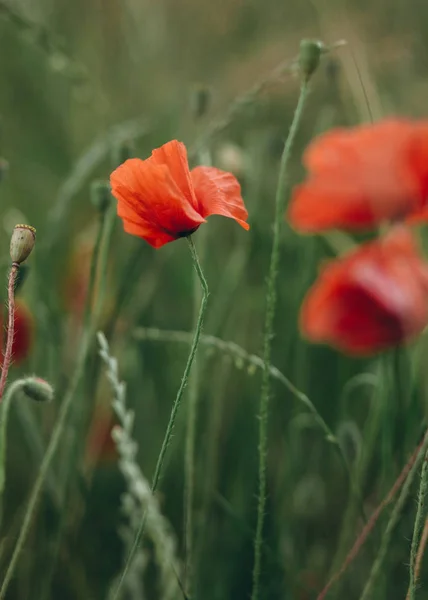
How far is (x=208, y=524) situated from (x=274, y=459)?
21 centimetres

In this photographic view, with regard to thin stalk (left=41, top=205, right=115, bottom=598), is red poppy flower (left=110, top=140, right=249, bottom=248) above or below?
above

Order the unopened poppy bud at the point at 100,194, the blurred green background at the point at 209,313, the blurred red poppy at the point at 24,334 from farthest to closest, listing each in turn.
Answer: the blurred red poppy at the point at 24,334
the blurred green background at the point at 209,313
the unopened poppy bud at the point at 100,194

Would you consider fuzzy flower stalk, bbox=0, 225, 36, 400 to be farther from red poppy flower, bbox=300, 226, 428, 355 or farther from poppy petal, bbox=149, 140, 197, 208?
red poppy flower, bbox=300, 226, 428, 355

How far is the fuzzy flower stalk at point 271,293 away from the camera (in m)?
0.43

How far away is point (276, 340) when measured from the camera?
112cm

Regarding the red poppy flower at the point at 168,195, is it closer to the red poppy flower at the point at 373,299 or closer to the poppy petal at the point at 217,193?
the poppy petal at the point at 217,193

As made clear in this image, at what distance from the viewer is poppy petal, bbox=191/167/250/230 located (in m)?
0.45

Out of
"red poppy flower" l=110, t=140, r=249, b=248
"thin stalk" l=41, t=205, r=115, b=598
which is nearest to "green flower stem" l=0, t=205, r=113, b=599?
"thin stalk" l=41, t=205, r=115, b=598

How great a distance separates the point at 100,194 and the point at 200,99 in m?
0.17

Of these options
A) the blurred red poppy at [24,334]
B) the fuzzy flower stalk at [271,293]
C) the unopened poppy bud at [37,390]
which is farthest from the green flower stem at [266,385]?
the blurred red poppy at [24,334]

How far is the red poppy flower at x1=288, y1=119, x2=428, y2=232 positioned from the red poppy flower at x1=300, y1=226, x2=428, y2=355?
0.04 m

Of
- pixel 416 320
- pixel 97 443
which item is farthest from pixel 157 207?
pixel 97 443

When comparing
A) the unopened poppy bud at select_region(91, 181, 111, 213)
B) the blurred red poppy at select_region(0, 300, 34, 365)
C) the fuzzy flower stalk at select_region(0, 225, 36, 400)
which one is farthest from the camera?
the blurred red poppy at select_region(0, 300, 34, 365)

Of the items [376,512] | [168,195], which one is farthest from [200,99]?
[376,512]
